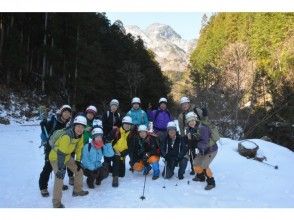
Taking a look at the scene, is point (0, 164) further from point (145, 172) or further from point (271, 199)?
point (271, 199)

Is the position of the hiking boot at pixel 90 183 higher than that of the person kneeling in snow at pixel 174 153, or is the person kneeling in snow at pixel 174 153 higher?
the person kneeling in snow at pixel 174 153

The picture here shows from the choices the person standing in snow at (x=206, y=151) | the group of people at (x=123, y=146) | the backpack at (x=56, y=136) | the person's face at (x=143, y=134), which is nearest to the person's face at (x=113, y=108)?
the group of people at (x=123, y=146)

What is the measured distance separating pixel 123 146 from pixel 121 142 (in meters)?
0.10

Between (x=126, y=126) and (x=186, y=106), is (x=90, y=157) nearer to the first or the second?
(x=126, y=126)

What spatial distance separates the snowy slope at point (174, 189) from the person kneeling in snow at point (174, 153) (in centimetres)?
20

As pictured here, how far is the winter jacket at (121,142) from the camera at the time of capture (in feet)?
28.2

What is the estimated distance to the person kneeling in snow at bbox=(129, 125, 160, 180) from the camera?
8727 mm

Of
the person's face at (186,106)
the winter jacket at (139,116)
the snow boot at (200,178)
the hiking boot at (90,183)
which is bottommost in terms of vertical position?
the hiking boot at (90,183)

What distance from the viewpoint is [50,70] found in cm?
2950

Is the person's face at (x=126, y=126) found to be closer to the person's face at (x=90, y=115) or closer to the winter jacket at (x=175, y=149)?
the person's face at (x=90, y=115)

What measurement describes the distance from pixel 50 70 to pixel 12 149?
1746cm

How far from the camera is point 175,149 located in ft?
28.8

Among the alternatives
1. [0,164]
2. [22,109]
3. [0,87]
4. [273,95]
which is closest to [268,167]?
[0,164]

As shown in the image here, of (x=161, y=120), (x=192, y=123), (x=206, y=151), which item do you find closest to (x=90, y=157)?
(x=192, y=123)
